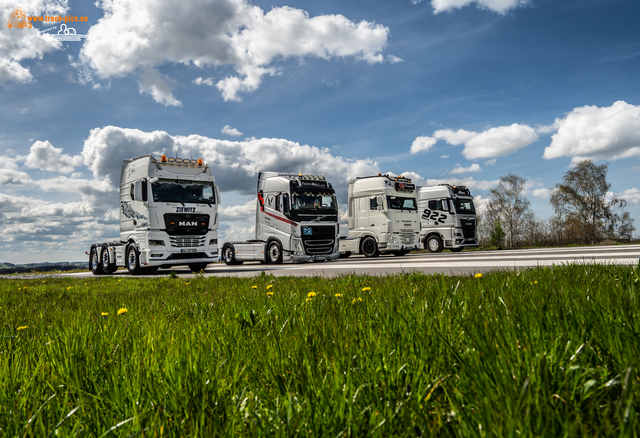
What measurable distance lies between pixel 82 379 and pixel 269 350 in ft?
2.56

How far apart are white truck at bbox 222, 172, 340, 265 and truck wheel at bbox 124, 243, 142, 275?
603 centimetres

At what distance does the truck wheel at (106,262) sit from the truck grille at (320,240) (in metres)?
8.22

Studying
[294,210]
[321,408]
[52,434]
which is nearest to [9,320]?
[52,434]

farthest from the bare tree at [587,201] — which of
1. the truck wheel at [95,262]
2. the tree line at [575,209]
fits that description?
the truck wheel at [95,262]

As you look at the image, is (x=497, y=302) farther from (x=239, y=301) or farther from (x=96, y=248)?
(x=96, y=248)

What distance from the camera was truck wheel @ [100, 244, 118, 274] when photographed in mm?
16411

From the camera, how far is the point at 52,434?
1.16 meters

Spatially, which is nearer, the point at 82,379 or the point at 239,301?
the point at 82,379

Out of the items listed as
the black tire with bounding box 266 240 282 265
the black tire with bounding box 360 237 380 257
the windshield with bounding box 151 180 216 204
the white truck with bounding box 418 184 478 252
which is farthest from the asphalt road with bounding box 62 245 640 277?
the white truck with bounding box 418 184 478 252

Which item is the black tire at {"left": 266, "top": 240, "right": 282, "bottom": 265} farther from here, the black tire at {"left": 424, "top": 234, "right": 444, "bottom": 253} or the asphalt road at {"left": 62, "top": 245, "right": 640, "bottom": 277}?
the black tire at {"left": 424, "top": 234, "right": 444, "bottom": 253}

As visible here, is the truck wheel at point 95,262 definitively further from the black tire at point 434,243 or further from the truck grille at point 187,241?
the black tire at point 434,243

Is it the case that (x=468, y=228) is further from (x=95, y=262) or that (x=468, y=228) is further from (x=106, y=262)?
(x=95, y=262)

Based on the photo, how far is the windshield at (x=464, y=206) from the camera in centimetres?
2448

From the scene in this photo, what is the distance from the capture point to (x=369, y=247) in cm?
2117
